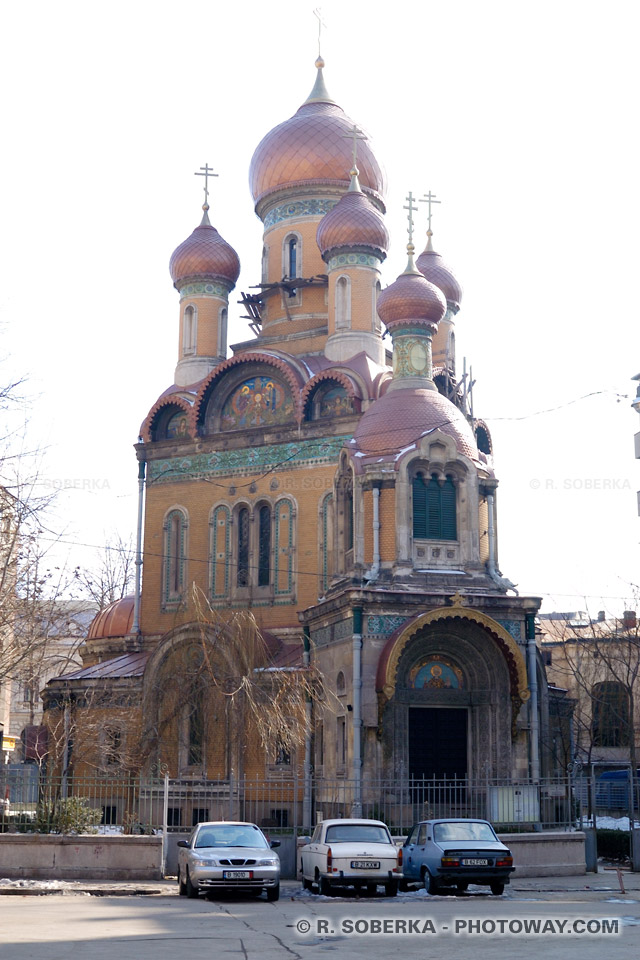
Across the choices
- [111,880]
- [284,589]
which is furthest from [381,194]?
[111,880]

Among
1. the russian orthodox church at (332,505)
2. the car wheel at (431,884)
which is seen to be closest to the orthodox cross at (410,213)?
the russian orthodox church at (332,505)

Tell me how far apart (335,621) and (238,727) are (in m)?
2.71

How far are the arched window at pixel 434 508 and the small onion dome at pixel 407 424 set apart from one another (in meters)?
→ 0.77

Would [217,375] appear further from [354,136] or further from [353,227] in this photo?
[354,136]

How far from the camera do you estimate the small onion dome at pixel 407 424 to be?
2408cm

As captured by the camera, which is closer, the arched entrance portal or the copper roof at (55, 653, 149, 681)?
the arched entrance portal

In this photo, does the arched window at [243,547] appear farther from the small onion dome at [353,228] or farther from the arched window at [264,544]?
the small onion dome at [353,228]

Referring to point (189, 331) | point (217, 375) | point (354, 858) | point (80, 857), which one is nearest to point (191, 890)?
point (354, 858)

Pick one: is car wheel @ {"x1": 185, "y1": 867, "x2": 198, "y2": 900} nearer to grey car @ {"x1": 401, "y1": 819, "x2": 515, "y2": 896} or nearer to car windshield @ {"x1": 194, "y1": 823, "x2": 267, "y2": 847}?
car windshield @ {"x1": 194, "y1": 823, "x2": 267, "y2": 847}

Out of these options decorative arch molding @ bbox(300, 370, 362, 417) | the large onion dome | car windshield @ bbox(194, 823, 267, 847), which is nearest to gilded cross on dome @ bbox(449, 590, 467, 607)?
decorative arch molding @ bbox(300, 370, 362, 417)

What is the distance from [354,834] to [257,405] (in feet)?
52.6

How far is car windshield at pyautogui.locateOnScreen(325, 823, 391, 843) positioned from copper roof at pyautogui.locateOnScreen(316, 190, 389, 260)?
Answer: 57.7 ft

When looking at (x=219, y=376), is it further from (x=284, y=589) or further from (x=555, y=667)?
(x=555, y=667)

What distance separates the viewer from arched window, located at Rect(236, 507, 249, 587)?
95.8 ft
